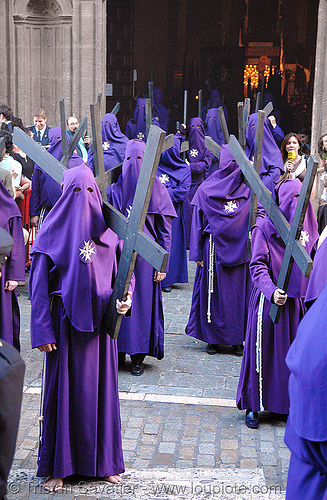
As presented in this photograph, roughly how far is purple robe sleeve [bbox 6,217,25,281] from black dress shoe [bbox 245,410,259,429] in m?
2.05

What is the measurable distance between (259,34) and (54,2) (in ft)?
39.3

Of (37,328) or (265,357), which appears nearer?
(37,328)

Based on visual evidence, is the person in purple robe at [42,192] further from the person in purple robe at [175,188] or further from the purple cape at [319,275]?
the purple cape at [319,275]

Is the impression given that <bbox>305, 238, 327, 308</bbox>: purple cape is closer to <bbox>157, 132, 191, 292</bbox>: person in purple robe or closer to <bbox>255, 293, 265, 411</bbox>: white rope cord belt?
<bbox>255, 293, 265, 411</bbox>: white rope cord belt

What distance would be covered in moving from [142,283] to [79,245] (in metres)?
2.39

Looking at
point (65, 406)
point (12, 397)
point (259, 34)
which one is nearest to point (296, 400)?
point (12, 397)

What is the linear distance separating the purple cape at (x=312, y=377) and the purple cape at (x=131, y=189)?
3.92m

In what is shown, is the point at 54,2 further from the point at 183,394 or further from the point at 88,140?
the point at 183,394

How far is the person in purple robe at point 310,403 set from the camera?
2.04m

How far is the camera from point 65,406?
3.85 m

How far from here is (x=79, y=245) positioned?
374cm

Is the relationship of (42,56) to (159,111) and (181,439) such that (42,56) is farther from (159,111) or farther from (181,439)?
(181,439)

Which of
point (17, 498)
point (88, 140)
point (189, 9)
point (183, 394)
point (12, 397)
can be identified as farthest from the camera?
point (189, 9)

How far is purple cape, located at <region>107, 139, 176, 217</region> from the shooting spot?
5887 millimetres
